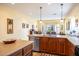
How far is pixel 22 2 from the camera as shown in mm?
1486

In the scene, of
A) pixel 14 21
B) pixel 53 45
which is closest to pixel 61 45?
pixel 53 45

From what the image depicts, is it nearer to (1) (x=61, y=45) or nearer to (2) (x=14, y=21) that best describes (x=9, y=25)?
(2) (x=14, y=21)

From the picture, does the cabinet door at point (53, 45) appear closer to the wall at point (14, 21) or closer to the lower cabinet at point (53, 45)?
the lower cabinet at point (53, 45)

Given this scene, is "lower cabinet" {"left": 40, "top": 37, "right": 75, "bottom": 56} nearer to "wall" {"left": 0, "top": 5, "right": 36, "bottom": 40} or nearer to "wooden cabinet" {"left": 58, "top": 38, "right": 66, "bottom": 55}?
"wooden cabinet" {"left": 58, "top": 38, "right": 66, "bottom": 55}

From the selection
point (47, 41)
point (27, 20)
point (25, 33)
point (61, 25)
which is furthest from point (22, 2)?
point (47, 41)

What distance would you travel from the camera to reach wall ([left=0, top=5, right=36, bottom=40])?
62.9 inches

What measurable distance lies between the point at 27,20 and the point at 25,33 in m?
0.22

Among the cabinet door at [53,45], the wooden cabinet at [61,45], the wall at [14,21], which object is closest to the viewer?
the wall at [14,21]

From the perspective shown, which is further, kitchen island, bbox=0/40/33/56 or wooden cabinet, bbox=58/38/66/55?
wooden cabinet, bbox=58/38/66/55

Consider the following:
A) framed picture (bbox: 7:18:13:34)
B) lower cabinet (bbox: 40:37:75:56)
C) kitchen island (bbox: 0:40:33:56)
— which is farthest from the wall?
lower cabinet (bbox: 40:37:75:56)

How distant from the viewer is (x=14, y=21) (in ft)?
5.64

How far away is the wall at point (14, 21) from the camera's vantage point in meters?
1.60

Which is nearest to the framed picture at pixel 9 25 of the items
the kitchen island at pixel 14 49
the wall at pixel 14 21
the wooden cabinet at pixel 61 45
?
the wall at pixel 14 21

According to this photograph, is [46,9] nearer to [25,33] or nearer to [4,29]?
[25,33]
